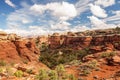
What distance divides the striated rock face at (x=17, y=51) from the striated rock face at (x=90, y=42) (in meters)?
26.8

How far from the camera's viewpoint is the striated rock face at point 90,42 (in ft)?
300

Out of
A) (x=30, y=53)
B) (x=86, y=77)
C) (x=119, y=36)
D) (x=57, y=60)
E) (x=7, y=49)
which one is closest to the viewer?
(x=86, y=77)

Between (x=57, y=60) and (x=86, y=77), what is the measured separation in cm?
4272

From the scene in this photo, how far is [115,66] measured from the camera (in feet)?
180

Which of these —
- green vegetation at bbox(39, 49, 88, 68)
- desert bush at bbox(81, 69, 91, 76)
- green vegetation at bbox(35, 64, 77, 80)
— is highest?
green vegetation at bbox(35, 64, 77, 80)

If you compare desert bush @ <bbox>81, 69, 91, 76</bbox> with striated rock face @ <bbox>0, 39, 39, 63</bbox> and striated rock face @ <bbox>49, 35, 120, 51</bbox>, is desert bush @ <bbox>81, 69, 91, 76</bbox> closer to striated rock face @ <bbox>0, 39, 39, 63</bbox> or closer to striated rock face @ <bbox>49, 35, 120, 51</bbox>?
striated rock face @ <bbox>0, 39, 39, 63</bbox>

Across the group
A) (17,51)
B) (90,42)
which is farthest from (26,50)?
(90,42)

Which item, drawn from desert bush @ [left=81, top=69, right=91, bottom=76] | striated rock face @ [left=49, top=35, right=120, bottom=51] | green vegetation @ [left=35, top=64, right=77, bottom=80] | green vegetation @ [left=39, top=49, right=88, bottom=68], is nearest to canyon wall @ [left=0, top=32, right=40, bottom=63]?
green vegetation @ [left=39, top=49, right=88, bottom=68]

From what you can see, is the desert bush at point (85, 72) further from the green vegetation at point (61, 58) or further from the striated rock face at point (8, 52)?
the striated rock face at point (8, 52)

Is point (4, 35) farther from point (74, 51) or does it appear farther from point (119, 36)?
point (119, 36)

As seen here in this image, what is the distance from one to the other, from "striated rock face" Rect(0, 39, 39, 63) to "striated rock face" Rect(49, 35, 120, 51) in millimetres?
26777

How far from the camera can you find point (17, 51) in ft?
259

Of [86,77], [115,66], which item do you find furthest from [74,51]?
[86,77]

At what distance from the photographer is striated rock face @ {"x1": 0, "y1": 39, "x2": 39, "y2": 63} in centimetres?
7450
